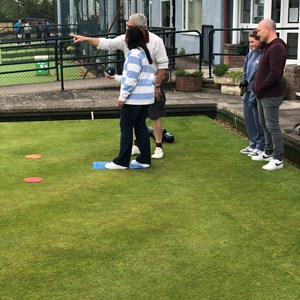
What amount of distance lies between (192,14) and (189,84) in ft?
23.3

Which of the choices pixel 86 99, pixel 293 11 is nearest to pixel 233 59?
pixel 293 11

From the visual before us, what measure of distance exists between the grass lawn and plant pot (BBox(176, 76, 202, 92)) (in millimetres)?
4189

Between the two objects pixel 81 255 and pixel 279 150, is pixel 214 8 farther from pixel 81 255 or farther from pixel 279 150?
pixel 81 255

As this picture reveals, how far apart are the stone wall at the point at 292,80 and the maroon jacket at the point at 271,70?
3.71 m

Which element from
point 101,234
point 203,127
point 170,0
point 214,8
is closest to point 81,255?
point 101,234

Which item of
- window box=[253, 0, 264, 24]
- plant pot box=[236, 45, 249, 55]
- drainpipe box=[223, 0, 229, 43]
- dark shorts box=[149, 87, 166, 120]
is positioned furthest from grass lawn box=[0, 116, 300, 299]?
drainpipe box=[223, 0, 229, 43]

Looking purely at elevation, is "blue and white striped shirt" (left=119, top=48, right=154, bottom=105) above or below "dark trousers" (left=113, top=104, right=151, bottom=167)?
above

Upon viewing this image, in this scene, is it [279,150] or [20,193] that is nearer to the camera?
[20,193]

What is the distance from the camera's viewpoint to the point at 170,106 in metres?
9.33

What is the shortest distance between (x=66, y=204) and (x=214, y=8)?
36.2 feet

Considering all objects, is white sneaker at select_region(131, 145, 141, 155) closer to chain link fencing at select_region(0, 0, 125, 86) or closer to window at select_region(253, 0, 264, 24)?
chain link fencing at select_region(0, 0, 125, 86)

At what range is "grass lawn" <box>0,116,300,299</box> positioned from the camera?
339 centimetres

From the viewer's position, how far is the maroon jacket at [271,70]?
5531 mm

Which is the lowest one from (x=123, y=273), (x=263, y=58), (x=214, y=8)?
(x=123, y=273)
